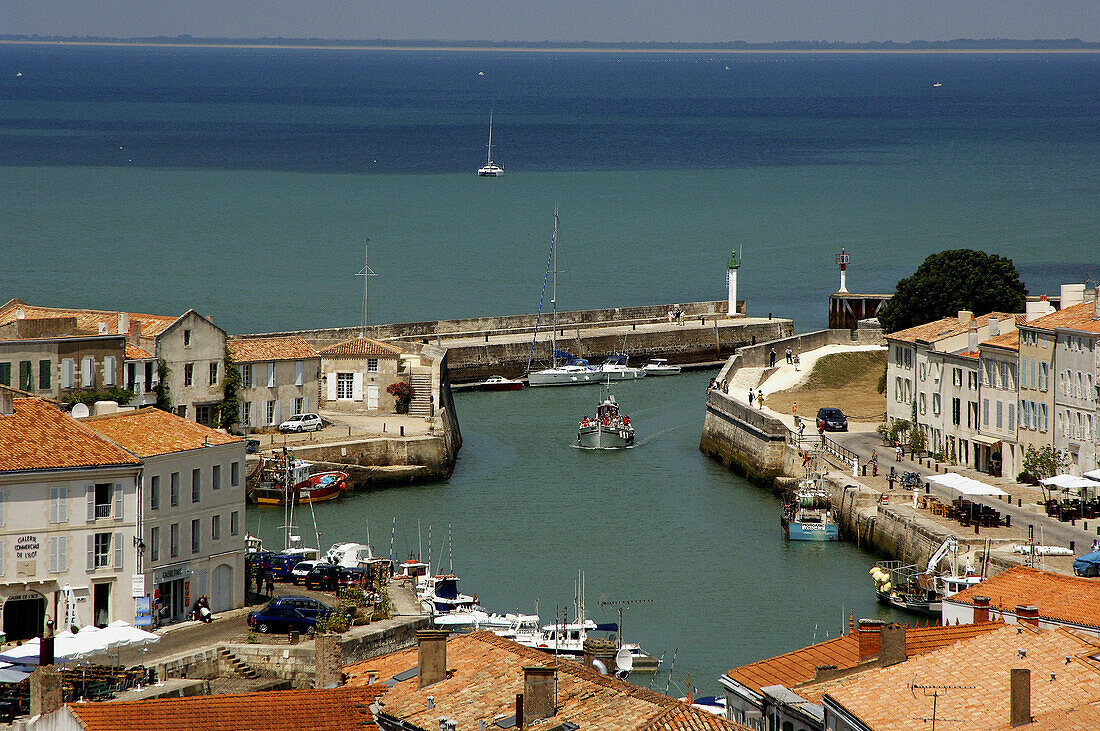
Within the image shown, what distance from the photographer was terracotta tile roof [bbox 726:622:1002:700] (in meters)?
29.2

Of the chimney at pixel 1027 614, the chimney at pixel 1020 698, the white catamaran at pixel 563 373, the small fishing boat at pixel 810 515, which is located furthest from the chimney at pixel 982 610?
the white catamaran at pixel 563 373

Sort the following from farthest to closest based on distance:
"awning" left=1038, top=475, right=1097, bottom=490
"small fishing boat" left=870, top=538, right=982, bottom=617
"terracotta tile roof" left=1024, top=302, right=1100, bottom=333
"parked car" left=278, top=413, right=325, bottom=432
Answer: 1. "parked car" left=278, top=413, right=325, bottom=432
2. "terracotta tile roof" left=1024, top=302, right=1100, bottom=333
3. "awning" left=1038, top=475, right=1097, bottom=490
4. "small fishing boat" left=870, top=538, right=982, bottom=617

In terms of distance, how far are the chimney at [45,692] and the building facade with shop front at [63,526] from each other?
10307mm

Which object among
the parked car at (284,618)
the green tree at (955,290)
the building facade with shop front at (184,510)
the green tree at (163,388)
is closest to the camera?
the parked car at (284,618)

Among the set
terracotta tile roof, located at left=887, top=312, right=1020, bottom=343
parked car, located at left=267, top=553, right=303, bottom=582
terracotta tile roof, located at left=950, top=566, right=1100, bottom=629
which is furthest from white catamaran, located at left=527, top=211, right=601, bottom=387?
terracotta tile roof, located at left=950, top=566, right=1100, bottom=629

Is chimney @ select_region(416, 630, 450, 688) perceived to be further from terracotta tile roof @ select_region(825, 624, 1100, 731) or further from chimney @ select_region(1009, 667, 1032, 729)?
chimney @ select_region(1009, 667, 1032, 729)

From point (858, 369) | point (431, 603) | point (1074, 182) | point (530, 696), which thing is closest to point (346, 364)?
point (858, 369)

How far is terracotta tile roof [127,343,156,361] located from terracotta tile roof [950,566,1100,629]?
33.1m

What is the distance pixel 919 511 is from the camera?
178 ft

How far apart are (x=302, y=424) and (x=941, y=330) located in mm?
22911

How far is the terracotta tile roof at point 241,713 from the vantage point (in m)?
25.0

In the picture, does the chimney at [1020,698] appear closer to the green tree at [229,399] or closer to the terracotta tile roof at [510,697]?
the terracotta tile roof at [510,697]

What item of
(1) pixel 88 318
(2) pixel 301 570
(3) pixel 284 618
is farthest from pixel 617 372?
(3) pixel 284 618

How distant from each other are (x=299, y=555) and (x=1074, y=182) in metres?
163
